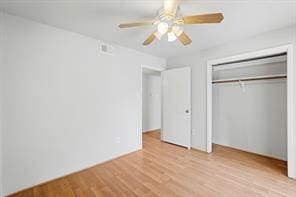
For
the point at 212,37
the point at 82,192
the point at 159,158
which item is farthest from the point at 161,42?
the point at 82,192

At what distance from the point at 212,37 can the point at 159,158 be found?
2.50 m

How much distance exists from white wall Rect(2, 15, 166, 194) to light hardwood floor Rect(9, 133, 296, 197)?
284mm

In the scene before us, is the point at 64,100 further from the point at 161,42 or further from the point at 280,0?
the point at 280,0

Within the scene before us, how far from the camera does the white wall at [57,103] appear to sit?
1.85 metres

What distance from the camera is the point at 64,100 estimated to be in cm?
227

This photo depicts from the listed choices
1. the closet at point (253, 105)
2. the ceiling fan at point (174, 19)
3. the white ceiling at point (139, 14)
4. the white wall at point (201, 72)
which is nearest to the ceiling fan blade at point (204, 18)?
the ceiling fan at point (174, 19)

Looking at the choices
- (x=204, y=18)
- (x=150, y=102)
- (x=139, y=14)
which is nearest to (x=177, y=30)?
(x=204, y=18)

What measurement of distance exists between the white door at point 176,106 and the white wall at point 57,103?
3.79 feet

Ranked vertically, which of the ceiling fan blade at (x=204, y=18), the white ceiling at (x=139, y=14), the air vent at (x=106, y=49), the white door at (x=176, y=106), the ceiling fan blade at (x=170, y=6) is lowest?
the white door at (x=176, y=106)

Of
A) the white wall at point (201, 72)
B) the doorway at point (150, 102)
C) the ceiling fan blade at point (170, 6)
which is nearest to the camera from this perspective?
the ceiling fan blade at point (170, 6)

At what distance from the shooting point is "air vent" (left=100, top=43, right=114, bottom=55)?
108 inches

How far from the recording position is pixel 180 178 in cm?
216

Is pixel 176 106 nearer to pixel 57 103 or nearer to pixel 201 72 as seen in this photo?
pixel 201 72

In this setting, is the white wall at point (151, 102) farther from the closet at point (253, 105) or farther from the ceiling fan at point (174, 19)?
the ceiling fan at point (174, 19)
